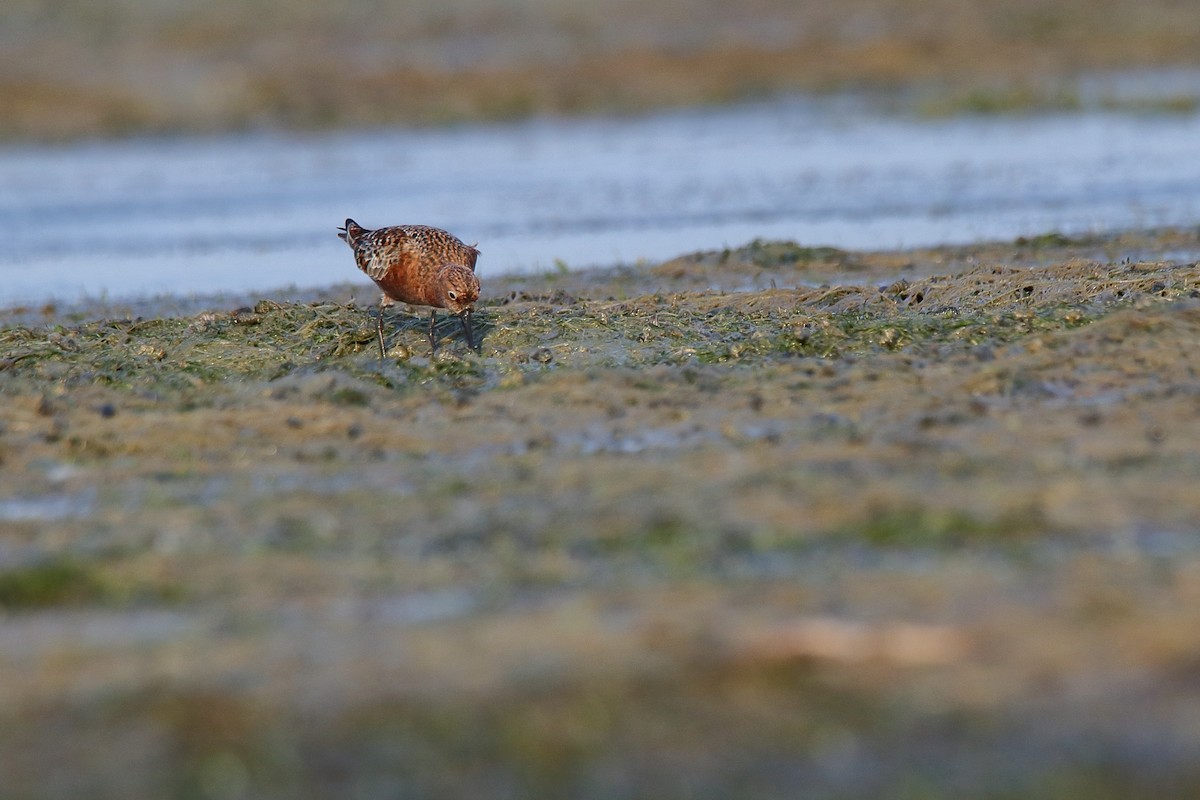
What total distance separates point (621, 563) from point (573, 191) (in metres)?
16.2

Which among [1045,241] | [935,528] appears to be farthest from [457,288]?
[1045,241]

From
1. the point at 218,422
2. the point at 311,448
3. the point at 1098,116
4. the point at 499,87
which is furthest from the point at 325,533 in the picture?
the point at 499,87

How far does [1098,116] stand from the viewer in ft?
89.8

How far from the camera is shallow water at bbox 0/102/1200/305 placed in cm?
1733

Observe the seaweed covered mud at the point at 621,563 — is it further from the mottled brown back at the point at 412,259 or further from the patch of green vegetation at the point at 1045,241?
the patch of green vegetation at the point at 1045,241

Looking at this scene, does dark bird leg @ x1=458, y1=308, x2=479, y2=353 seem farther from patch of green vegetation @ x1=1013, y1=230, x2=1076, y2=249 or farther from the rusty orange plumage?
patch of green vegetation @ x1=1013, y1=230, x2=1076, y2=249

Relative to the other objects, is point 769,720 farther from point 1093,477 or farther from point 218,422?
point 218,422

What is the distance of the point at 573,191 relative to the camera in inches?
869

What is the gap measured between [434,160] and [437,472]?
19750 mm

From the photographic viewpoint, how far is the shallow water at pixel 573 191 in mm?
17328

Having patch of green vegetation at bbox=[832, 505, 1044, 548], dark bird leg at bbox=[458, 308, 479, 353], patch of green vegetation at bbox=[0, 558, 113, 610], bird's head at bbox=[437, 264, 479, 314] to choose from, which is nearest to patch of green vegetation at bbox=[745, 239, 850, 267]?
dark bird leg at bbox=[458, 308, 479, 353]

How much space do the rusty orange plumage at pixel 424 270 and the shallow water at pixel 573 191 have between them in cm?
393

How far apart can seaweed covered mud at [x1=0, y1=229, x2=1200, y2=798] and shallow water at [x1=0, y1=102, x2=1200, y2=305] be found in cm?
636

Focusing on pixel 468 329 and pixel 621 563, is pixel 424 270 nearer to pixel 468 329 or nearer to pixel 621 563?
pixel 468 329
